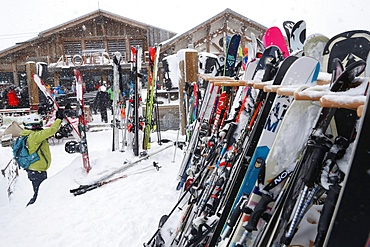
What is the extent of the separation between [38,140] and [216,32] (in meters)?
14.2

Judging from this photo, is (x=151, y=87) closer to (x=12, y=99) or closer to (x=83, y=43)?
(x=12, y=99)

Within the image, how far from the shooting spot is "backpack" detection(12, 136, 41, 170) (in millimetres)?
4473

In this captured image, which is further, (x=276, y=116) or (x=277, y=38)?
(x=277, y=38)

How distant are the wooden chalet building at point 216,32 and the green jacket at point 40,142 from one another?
502 inches

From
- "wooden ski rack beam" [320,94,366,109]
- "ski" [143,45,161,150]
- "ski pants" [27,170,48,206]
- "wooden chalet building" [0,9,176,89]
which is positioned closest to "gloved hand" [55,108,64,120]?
A: "ski pants" [27,170,48,206]

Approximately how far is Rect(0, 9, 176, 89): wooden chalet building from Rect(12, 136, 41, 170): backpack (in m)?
13.3

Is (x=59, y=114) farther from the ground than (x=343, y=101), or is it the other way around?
(x=343, y=101)

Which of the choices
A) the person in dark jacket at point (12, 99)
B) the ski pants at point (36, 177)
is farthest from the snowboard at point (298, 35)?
the person in dark jacket at point (12, 99)

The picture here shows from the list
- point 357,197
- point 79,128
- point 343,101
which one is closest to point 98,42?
point 79,128

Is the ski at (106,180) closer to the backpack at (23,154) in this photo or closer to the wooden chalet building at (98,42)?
the backpack at (23,154)

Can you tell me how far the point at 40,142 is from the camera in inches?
178

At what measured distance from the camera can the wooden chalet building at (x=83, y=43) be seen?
1794 centimetres

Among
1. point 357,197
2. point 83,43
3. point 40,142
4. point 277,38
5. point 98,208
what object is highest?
point 83,43

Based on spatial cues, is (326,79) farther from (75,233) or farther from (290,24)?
(75,233)
